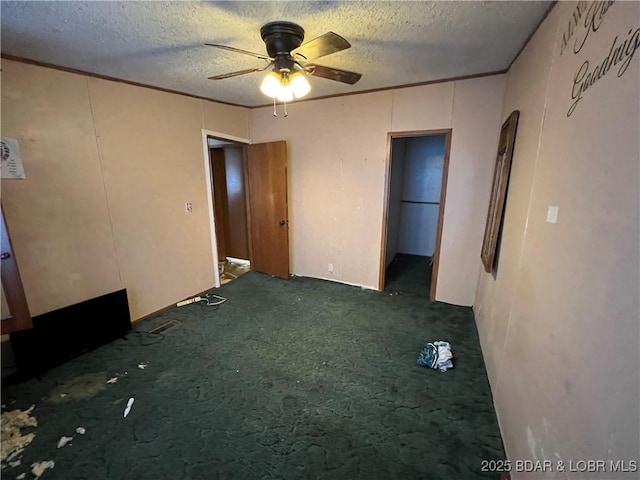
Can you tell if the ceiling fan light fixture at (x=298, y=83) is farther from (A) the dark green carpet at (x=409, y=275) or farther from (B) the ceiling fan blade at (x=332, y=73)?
(A) the dark green carpet at (x=409, y=275)

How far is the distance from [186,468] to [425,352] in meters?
1.86

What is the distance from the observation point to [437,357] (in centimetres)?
227

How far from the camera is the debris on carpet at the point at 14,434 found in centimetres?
155

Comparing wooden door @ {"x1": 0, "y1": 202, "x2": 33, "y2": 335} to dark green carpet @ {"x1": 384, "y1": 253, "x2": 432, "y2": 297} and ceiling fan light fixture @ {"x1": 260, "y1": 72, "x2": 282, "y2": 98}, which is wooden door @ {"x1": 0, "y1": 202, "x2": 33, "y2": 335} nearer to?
ceiling fan light fixture @ {"x1": 260, "y1": 72, "x2": 282, "y2": 98}

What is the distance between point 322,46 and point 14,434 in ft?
9.93

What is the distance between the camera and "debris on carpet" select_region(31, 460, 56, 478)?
4.78ft

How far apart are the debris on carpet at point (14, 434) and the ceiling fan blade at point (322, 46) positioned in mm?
2878

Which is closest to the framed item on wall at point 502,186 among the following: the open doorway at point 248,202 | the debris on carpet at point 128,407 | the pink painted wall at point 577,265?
the pink painted wall at point 577,265

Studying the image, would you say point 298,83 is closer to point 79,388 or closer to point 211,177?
point 211,177

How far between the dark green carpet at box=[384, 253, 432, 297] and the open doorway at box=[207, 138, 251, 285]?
7.99 ft

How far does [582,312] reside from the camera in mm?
939

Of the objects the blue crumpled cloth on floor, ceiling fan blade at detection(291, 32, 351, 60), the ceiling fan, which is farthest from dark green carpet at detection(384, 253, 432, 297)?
ceiling fan blade at detection(291, 32, 351, 60)

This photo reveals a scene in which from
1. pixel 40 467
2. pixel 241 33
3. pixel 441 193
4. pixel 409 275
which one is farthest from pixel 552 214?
pixel 409 275

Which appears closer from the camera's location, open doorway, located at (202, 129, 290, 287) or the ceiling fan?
the ceiling fan
